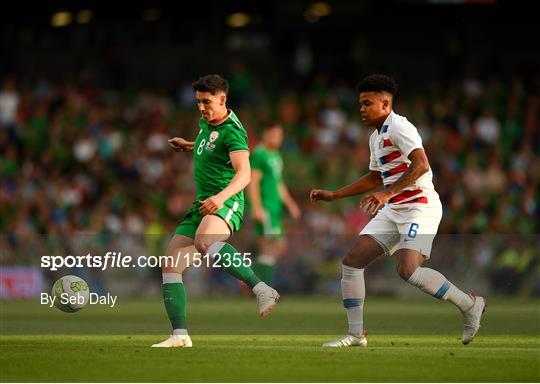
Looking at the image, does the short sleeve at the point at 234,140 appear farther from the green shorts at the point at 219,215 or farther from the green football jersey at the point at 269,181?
the green football jersey at the point at 269,181

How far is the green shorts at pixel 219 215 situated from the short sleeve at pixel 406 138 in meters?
1.53

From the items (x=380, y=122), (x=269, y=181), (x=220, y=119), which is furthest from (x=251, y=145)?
(x=380, y=122)

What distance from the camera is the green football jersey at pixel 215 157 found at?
11586mm

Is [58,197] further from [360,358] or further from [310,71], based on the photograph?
[360,358]

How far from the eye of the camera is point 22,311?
17125 millimetres

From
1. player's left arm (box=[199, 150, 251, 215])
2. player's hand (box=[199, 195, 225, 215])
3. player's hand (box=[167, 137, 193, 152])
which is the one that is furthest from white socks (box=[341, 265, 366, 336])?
player's hand (box=[167, 137, 193, 152])

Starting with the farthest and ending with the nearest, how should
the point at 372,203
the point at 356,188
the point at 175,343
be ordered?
the point at 356,188 < the point at 175,343 < the point at 372,203

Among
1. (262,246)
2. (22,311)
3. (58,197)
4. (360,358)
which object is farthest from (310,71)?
(360,358)

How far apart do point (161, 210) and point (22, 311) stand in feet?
24.2

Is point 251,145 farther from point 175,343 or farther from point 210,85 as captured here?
point 175,343

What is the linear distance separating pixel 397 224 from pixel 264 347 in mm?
1579

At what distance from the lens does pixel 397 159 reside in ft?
38.0

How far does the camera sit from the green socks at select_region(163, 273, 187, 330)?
11445mm

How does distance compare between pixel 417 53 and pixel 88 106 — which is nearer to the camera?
pixel 88 106
